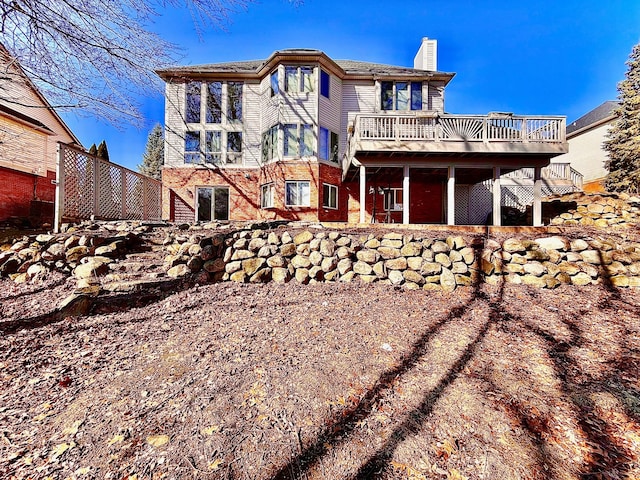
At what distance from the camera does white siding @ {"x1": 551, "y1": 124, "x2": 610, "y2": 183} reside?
18094 millimetres

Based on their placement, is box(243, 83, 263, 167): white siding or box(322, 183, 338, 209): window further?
box(243, 83, 263, 167): white siding

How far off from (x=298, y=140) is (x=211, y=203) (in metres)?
5.51

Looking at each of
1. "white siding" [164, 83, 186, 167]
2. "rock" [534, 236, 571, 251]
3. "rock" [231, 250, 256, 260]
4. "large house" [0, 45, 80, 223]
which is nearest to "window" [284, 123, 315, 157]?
"white siding" [164, 83, 186, 167]

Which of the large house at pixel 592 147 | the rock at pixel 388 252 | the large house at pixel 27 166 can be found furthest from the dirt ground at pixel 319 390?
the large house at pixel 592 147

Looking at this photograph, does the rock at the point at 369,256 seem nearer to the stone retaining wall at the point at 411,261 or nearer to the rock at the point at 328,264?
the stone retaining wall at the point at 411,261

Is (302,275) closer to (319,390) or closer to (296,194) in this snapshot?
(319,390)

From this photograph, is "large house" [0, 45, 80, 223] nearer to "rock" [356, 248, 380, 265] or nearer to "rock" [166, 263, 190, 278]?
"rock" [166, 263, 190, 278]

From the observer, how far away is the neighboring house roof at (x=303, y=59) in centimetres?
1291

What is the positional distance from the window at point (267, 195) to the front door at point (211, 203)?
1.86 m

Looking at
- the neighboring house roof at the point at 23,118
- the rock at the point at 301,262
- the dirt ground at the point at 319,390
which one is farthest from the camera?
the neighboring house roof at the point at 23,118

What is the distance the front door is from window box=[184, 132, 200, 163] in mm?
1621

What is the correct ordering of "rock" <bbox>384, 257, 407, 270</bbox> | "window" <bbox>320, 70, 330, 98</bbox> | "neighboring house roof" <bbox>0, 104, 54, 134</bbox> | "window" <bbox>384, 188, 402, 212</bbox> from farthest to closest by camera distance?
"window" <bbox>384, 188, 402, 212</bbox>
"window" <bbox>320, 70, 330, 98</bbox>
"neighboring house roof" <bbox>0, 104, 54, 134</bbox>
"rock" <bbox>384, 257, 407, 270</bbox>

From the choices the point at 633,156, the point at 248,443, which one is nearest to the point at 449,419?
the point at 248,443

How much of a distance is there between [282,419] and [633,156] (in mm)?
19894
